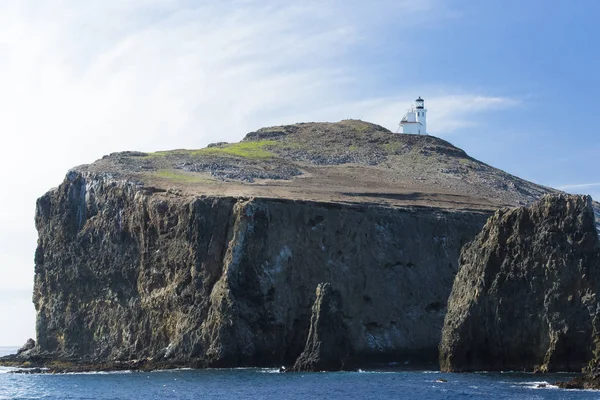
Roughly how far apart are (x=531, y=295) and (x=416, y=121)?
2528 inches

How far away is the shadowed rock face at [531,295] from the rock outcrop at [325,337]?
7426mm

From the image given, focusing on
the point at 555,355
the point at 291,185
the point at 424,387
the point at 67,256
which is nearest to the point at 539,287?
the point at 555,355

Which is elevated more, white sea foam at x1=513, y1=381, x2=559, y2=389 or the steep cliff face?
the steep cliff face

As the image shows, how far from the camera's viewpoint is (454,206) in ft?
312

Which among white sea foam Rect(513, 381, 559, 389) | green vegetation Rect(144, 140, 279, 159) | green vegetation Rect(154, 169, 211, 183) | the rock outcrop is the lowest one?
white sea foam Rect(513, 381, 559, 389)

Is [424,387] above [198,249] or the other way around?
the other way around

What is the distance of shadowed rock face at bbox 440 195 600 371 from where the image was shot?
6172 centimetres

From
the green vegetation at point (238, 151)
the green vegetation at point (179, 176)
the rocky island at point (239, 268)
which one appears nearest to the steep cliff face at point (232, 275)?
the rocky island at point (239, 268)

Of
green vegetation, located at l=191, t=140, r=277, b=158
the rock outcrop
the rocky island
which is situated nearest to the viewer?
the rock outcrop

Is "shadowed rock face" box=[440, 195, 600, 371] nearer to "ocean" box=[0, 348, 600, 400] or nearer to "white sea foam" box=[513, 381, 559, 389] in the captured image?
"ocean" box=[0, 348, 600, 400]

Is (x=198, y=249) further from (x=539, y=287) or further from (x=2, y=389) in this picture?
(x=539, y=287)

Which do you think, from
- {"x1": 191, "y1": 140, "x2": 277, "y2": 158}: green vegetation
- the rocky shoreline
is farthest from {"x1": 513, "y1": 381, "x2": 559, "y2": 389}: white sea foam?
{"x1": 191, "y1": 140, "x2": 277, "y2": 158}: green vegetation

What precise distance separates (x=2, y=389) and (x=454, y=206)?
42450mm

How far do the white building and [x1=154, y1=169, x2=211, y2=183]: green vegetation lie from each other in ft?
113
